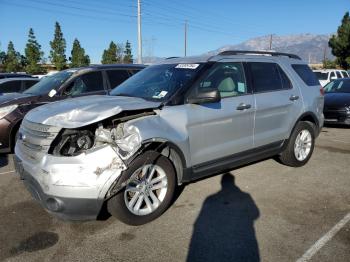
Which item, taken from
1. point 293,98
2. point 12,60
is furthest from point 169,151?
point 12,60

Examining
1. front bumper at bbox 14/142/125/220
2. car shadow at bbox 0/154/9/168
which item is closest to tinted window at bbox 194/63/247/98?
front bumper at bbox 14/142/125/220

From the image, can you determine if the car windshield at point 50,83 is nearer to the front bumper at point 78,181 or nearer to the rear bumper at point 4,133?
the rear bumper at point 4,133

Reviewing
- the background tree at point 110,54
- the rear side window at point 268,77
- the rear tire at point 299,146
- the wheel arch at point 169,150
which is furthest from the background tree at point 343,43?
the wheel arch at point 169,150

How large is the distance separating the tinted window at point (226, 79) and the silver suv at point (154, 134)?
0.01 metres

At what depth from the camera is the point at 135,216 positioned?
3801mm

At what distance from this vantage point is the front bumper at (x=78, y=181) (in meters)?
3.42

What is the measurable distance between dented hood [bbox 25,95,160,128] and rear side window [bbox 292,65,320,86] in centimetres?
307

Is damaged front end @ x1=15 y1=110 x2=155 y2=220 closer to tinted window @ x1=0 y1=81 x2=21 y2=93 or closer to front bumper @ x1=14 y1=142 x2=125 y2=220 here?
front bumper @ x1=14 y1=142 x2=125 y2=220

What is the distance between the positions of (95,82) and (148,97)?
3769mm

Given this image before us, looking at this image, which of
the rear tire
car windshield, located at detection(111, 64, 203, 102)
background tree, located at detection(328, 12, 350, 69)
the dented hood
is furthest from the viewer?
background tree, located at detection(328, 12, 350, 69)

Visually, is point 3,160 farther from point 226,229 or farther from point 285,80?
point 285,80

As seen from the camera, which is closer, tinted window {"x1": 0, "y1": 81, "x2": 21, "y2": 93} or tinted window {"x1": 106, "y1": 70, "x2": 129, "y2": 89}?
tinted window {"x1": 106, "y1": 70, "x2": 129, "y2": 89}

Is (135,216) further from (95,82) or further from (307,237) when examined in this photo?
(95,82)

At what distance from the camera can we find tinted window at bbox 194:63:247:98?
4668 millimetres
